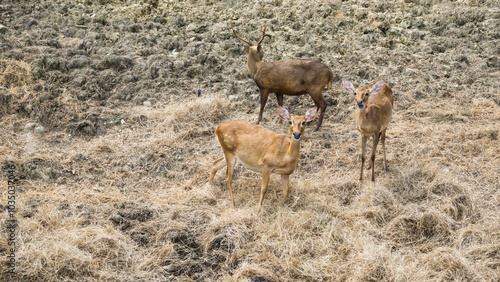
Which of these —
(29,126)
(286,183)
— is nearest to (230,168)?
(286,183)

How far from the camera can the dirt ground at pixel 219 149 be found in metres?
5.17

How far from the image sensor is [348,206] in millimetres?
6062

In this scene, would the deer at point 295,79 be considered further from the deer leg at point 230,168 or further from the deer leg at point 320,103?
the deer leg at point 230,168

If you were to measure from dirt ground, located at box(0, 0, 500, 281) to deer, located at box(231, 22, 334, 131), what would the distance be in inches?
19.0

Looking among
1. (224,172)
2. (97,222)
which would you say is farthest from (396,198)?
(97,222)

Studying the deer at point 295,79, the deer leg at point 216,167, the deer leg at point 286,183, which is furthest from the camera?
the deer at point 295,79

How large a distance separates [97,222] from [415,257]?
3563mm

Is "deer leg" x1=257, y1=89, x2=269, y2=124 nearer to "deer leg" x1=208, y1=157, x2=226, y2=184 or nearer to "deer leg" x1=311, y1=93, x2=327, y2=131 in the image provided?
"deer leg" x1=311, y1=93, x2=327, y2=131

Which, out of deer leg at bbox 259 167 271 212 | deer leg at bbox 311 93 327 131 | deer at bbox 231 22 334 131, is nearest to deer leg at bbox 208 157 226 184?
deer leg at bbox 259 167 271 212

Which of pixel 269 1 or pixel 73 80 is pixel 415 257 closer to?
pixel 73 80

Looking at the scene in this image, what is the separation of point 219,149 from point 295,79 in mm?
1740

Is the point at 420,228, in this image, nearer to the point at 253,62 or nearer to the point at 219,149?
the point at 219,149

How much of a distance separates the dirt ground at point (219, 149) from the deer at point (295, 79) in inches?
19.0

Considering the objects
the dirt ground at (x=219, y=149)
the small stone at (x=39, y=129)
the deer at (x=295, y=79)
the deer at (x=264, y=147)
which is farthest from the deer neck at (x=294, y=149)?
the small stone at (x=39, y=129)
